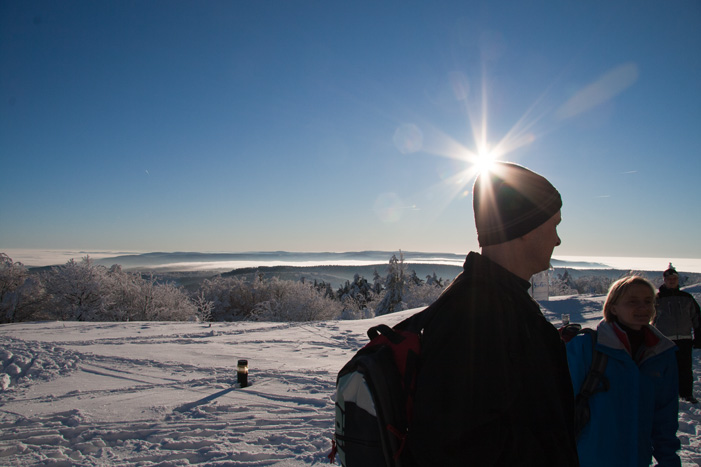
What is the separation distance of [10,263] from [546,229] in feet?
141

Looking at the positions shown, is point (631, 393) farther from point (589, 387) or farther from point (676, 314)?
point (676, 314)

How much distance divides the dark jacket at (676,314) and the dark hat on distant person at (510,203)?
590cm

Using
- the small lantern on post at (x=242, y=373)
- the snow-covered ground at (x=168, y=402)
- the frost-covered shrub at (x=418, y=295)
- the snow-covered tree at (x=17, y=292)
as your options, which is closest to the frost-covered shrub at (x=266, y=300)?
the frost-covered shrub at (x=418, y=295)

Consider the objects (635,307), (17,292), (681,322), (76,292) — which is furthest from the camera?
(76,292)

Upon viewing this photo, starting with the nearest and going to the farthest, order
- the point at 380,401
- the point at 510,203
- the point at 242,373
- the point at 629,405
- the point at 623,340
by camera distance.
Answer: the point at 380,401 → the point at 510,203 → the point at 629,405 → the point at 623,340 → the point at 242,373

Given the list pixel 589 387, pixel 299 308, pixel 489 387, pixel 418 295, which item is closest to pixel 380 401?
pixel 489 387

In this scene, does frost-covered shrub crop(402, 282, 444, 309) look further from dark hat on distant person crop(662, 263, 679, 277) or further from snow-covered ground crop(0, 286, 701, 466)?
dark hat on distant person crop(662, 263, 679, 277)

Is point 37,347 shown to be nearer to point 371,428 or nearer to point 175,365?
point 175,365

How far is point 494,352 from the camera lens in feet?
3.52

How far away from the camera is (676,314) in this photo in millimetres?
5590

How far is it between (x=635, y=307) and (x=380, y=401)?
2.71m

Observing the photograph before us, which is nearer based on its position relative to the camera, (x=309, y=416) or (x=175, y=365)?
(x=309, y=416)

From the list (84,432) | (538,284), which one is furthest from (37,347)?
(538,284)

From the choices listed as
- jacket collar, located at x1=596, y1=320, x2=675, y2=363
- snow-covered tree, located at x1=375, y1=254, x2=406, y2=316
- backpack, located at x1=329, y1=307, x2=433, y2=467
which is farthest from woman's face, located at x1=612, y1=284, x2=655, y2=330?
snow-covered tree, located at x1=375, y1=254, x2=406, y2=316
